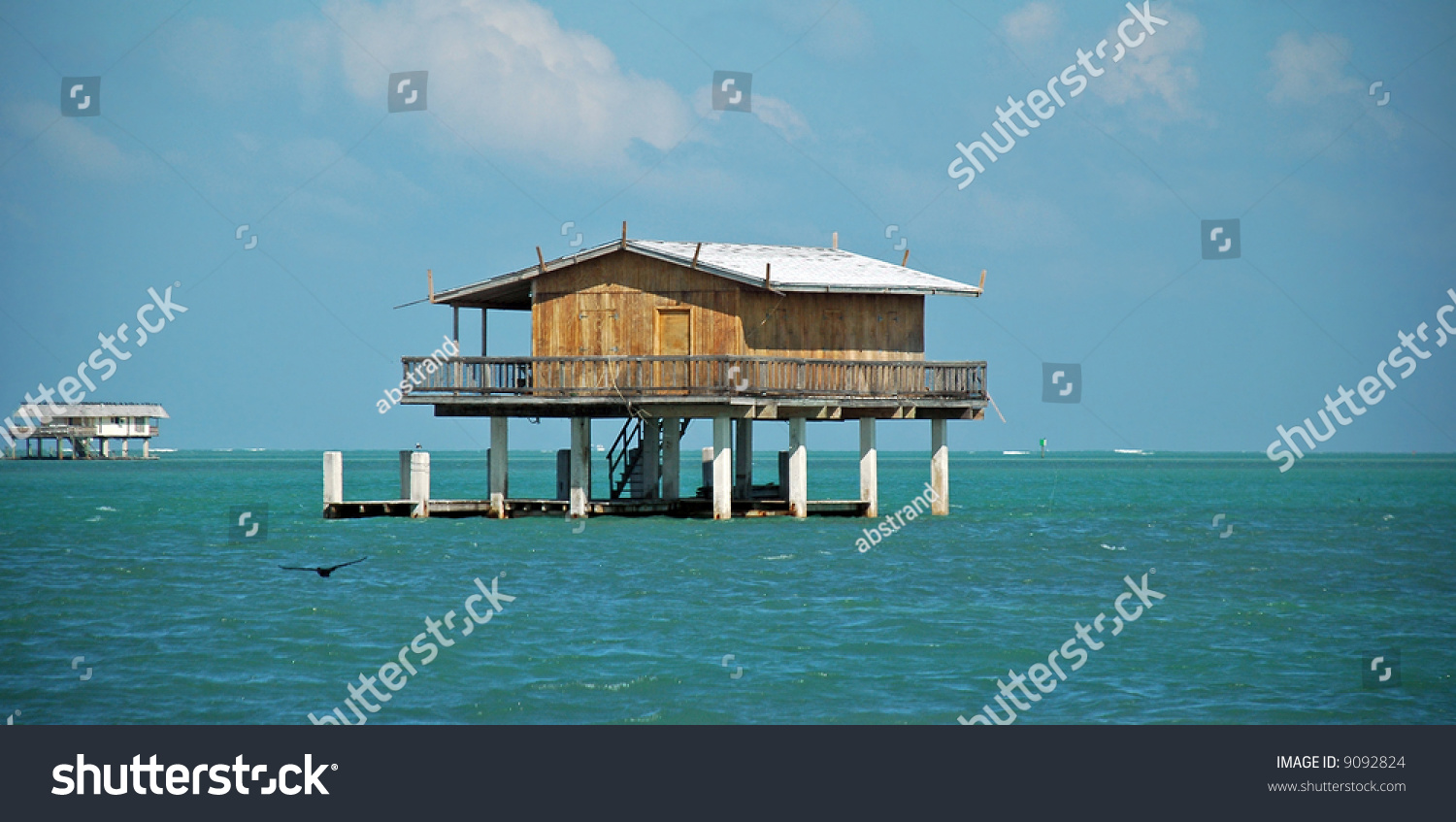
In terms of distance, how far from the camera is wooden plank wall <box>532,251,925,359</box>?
38.6m

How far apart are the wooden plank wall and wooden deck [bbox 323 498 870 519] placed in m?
4.81

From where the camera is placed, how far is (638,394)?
37938 mm

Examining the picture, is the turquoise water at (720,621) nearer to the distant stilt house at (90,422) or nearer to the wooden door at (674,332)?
the wooden door at (674,332)

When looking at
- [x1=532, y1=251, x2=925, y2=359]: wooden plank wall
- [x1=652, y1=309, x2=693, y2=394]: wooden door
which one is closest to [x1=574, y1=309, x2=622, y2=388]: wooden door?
[x1=532, y1=251, x2=925, y2=359]: wooden plank wall

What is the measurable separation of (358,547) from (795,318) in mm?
12377

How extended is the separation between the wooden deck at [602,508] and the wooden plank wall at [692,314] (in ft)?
15.8

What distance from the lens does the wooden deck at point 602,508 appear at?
41.5 meters

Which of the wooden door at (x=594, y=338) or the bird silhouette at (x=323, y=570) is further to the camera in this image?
the wooden door at (x=594, y=338)

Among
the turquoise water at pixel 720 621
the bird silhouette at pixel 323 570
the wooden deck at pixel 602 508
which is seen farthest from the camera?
the wooden deck at pixel 602 508

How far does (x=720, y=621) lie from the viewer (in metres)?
25.2

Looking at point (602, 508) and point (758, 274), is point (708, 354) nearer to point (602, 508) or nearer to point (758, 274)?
point (758, 274)

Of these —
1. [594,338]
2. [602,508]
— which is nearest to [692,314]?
[594,338]

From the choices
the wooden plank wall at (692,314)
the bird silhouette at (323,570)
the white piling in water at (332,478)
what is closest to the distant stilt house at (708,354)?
the wooden plank wall at (692,314)
